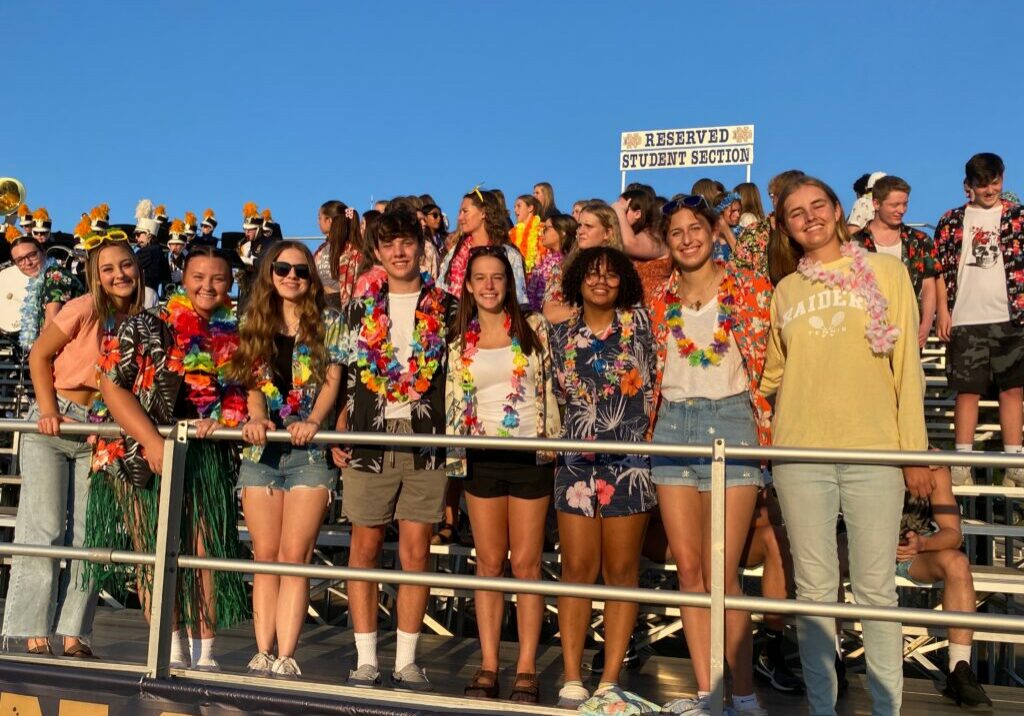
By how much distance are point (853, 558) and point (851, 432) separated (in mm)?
414

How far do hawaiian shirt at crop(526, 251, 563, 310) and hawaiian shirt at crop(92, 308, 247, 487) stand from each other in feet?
7.72

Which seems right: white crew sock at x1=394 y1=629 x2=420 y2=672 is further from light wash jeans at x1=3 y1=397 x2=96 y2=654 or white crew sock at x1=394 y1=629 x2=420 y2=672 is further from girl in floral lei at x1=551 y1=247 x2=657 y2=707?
light wash jeans at x1=3 y1=397 x2=96 y2=654

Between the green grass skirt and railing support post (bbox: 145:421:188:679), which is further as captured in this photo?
the green grass skirt

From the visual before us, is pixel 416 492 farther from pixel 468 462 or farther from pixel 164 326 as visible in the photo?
pixel 164 326

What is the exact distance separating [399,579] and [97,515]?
1.49 m

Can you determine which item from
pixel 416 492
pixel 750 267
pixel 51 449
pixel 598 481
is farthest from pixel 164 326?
pixel 750 267

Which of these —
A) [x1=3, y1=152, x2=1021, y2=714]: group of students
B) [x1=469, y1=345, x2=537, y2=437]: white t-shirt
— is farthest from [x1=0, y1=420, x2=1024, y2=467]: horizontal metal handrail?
[x1=469, y1=345, x2=537, y2=437]: white t-shirt

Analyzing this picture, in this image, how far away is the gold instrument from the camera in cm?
1463

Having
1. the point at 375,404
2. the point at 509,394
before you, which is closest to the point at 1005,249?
the point at 509,394

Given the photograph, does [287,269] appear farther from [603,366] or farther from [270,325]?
[603,366]

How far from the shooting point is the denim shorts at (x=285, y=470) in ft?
13.8

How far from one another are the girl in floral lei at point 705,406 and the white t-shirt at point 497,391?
0.52m

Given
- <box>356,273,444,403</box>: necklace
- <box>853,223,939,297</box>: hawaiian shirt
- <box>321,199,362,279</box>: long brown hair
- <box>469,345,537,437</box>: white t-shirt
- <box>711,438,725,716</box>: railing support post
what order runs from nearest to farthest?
<box>711,438,725,716</box>: railing support post
<box>469,345,537,437</box>: white t-shirt
<box>356,273,444,403</box>: necklace
<box>853,223,939,297</box>: hawaiian shirt
<box>321,199,362,279</box>: long brown hair

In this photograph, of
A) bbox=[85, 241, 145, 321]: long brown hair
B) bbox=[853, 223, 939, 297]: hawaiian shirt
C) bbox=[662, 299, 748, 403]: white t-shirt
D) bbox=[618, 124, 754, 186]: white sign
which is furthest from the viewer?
bbox=[618, 124, 754, 186]: white sign
